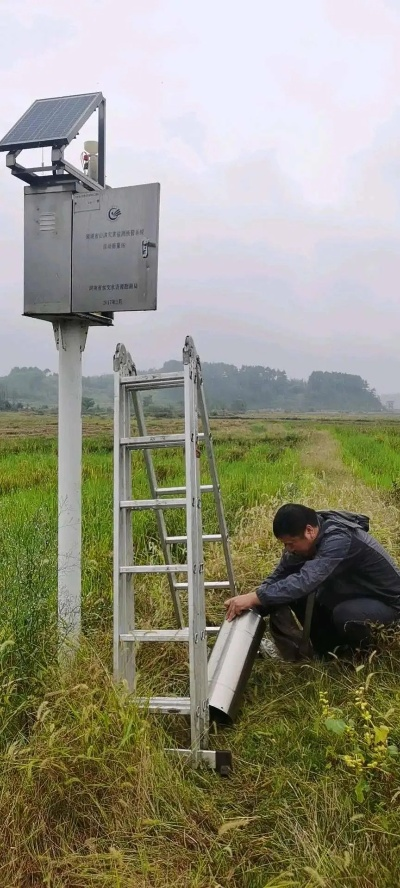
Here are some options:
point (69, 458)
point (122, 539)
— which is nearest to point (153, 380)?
point (69, 458)

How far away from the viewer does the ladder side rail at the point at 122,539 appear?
2984 millimetres

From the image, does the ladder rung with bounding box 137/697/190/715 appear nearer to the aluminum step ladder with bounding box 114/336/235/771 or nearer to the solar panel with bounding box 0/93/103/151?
the aluminum step ladder with bounding box 114/336/235/771

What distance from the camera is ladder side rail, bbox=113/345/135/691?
117 inches

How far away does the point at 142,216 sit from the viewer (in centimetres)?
297

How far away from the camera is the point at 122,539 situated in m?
3.10

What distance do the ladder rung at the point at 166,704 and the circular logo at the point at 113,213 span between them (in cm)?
209

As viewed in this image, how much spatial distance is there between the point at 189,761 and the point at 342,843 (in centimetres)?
70

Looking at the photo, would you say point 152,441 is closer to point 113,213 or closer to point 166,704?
point 113,213

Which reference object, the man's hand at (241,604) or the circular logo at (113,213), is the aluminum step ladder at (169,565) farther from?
the circular logo at (113,213)

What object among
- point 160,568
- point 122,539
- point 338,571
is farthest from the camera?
point 338,571

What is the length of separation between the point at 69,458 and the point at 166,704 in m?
1.22

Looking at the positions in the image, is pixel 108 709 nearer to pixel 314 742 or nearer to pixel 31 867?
pixel 31 867

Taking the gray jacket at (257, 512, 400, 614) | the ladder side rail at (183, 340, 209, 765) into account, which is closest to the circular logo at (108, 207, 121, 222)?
the ladder side rail at (183, 340, 209, 765)

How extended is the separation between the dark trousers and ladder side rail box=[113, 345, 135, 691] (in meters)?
0.95
